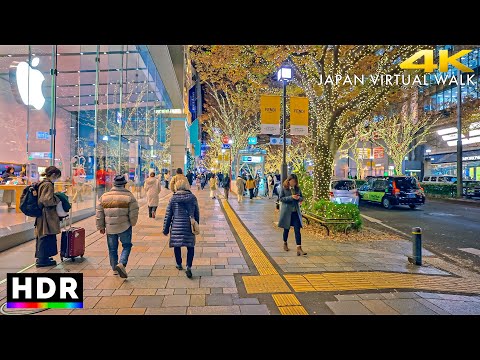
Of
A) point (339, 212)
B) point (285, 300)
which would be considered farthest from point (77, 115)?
point (285, 300)

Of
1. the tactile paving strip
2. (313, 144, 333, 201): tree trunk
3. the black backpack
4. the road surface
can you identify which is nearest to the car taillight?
the road surface

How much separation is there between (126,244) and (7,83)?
8.26 meters

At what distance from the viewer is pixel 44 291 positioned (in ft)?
15.8

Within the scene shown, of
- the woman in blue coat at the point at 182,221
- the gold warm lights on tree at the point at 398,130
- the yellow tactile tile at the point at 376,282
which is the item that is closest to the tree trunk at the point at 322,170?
the yellow tactile tile at the point at 376,282

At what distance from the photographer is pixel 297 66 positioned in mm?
11492

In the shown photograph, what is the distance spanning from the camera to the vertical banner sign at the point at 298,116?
1108 centimetres

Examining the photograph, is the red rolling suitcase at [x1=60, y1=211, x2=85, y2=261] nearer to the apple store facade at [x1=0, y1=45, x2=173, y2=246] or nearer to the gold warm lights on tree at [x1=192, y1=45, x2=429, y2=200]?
the apple store facade at [x1=0, y1=45, x2=173, y2=246]

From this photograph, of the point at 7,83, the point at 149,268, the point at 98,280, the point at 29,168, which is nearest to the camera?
the point at 98,280

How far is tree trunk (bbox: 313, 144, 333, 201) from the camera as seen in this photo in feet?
36.1

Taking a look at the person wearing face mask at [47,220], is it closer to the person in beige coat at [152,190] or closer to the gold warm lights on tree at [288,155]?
the person in beige coat at [152,190]
